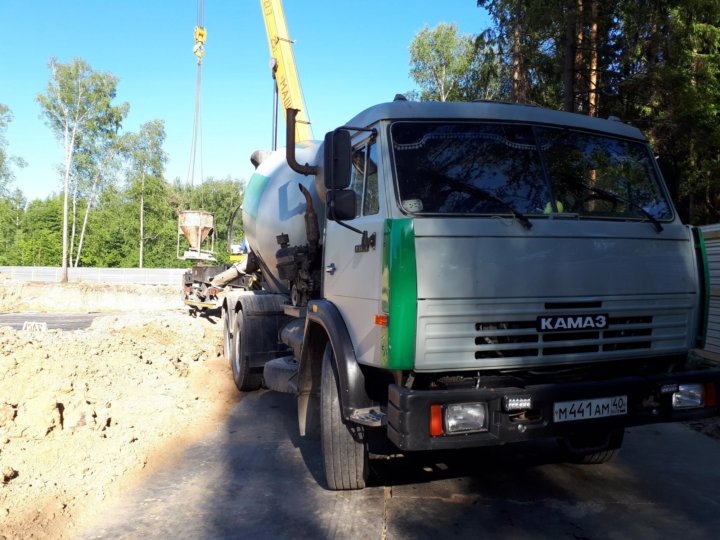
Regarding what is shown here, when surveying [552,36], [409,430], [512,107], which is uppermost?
[552,36]

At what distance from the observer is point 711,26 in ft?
39.2

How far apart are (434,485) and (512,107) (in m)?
2.86

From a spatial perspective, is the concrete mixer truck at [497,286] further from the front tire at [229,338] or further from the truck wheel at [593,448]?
the front tire at [229,338]

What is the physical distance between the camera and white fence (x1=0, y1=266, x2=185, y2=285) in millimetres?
36250

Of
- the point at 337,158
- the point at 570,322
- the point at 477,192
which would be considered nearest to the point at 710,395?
the point at 570,322

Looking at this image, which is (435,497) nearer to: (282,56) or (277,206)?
(277,206)

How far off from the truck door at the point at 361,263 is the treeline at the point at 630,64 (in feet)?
26.6

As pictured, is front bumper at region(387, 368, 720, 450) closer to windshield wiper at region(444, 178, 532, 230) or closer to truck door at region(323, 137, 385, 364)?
truck door at region(323, 137, 385, 364)

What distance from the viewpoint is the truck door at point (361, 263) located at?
3592 millimetres

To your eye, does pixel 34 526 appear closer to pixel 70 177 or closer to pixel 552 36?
pixel 552 36

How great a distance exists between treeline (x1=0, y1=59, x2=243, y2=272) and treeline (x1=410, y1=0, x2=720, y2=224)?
1342 inches

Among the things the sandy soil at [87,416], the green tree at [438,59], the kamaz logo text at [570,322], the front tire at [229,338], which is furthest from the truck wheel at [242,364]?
the green tree at [438,59]

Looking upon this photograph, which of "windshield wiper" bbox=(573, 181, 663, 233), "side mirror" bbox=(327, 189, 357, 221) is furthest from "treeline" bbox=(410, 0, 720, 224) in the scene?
"side mirror" bbox=(327, 189, 357, 221)

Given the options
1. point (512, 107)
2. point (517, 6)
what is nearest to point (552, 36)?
point (517, 6)
